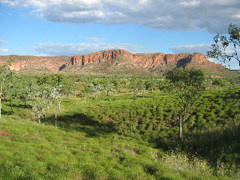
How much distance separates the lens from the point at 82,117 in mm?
49656

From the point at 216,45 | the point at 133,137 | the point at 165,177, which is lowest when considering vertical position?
the point at 133,137

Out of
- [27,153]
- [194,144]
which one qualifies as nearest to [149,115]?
[194,144]

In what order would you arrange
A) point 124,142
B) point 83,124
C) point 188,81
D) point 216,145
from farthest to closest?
1. point 83,124
2. point 124,142
3. point 188,81
4. point 216,145

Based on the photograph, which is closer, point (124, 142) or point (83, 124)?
point (124, 142)

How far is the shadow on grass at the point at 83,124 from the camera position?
38.8m

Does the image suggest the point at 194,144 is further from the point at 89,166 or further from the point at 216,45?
the point at 89,166

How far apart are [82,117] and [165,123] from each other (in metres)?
18.4

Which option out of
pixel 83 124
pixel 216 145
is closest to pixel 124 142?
pixel 216 145

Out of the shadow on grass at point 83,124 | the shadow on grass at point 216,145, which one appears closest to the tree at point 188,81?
the shadow on grass at point 216,145

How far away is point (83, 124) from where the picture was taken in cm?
4509

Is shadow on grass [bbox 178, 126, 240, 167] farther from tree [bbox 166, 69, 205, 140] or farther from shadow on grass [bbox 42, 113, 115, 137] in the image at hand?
shadow on grass [bbox 42, 113, 115, 137]

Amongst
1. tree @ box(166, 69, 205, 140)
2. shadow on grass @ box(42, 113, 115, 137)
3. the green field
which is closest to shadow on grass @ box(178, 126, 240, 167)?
the green field

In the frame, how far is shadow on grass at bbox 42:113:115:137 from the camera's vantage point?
38797 mm

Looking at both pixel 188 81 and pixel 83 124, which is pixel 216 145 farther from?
pixel 83 124
